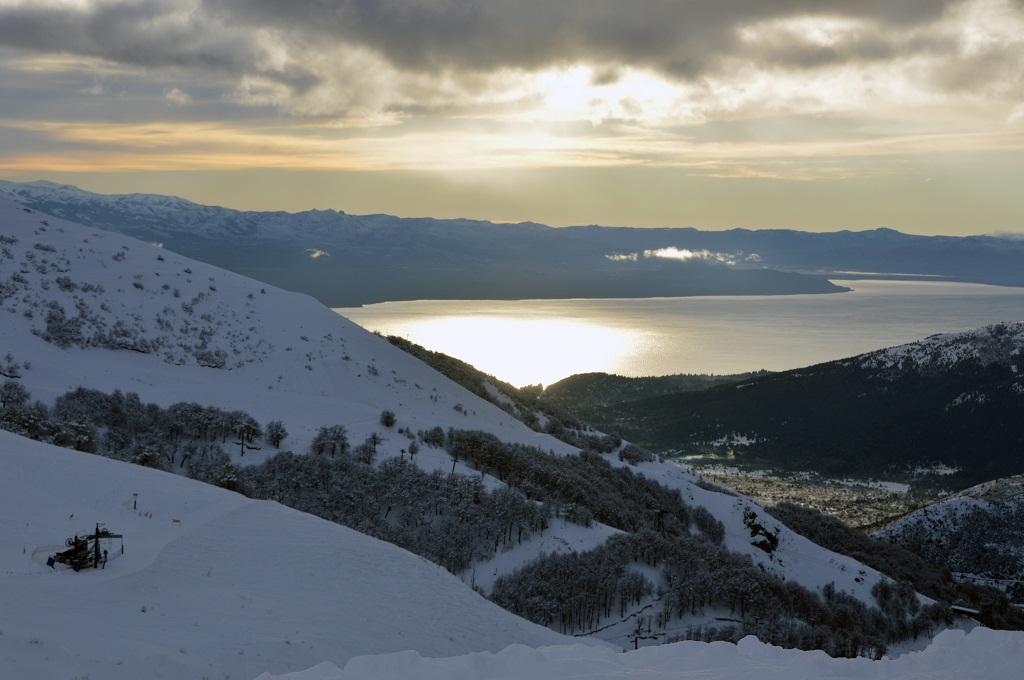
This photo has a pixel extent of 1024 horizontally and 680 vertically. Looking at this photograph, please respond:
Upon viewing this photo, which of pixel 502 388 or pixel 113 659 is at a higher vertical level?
pixel 113 659

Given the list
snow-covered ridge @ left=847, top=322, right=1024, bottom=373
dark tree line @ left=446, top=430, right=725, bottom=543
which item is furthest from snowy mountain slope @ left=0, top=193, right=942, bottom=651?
snow-covered ridge @ left=847, top=322, right=1024, bottom=373

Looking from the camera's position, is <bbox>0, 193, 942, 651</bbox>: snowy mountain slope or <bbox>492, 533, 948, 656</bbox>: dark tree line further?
<bbox>0, 193, 942, 651</bbox>: snowy mountain slope

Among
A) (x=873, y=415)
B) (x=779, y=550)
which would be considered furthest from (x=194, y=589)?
(x=873, y=415)

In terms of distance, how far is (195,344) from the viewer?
51969 millimetres

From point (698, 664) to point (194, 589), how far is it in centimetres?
1167

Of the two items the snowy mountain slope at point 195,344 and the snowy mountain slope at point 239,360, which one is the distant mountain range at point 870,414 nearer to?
the snowy mountain slope at point 239,360

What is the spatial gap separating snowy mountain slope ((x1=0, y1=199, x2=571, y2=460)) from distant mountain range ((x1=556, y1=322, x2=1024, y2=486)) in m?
96.7

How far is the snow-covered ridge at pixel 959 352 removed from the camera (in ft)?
532

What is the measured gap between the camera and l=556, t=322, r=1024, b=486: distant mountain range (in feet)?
477

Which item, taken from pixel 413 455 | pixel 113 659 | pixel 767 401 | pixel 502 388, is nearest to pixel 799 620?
pixel 413 455

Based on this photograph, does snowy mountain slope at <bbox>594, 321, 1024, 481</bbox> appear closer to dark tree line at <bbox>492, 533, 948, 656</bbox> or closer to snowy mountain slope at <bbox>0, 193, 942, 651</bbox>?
snowy mountain slope at <bbox>0, 193, 942, 651</bbox>

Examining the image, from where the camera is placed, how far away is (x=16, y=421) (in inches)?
1292

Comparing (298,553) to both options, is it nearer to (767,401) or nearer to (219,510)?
(219,510)

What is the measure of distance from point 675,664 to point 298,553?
490 inches
